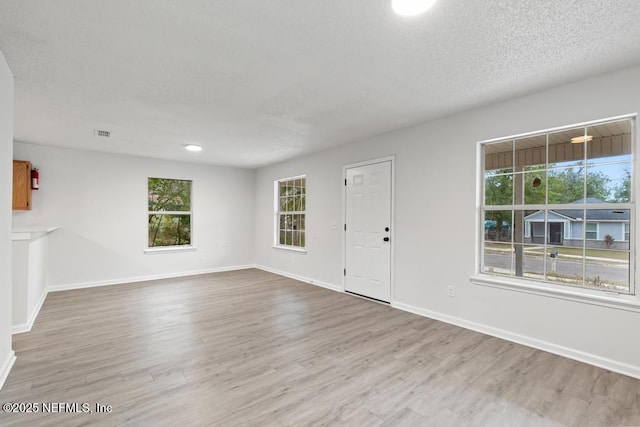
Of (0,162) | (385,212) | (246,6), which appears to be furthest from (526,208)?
(0,162)

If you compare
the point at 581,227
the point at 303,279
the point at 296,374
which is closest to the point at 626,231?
the point at 581,227

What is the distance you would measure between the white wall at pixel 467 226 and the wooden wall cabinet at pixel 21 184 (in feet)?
15.3

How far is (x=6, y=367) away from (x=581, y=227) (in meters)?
4.94

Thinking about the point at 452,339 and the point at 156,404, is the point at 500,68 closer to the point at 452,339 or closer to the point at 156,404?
the point at 452,339

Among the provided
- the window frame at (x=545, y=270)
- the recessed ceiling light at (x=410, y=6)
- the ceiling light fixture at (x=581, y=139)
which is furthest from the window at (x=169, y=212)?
the ceiling light fixture at (x=581, y=139)

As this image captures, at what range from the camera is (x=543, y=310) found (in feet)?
9.26

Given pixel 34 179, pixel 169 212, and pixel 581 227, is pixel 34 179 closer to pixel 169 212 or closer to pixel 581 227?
pixel 169 212

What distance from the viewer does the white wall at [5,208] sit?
2180 mm

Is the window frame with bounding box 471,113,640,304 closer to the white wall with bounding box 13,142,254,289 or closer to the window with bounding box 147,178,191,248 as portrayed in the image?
the white wall with bounding box 13,142,254,289

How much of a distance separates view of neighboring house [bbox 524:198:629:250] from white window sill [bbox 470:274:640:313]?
1.35 ft

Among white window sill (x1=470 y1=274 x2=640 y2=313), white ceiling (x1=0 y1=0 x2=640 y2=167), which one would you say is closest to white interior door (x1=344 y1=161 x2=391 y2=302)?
white ceiling (x1=0 y1=0 x2=640 y2=167)

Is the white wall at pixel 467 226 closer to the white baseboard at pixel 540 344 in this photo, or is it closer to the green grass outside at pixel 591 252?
the white baseboard at pixel 540 344

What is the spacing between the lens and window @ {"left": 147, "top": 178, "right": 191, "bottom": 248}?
6074 millimetres

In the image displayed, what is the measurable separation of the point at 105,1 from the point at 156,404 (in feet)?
8.10
